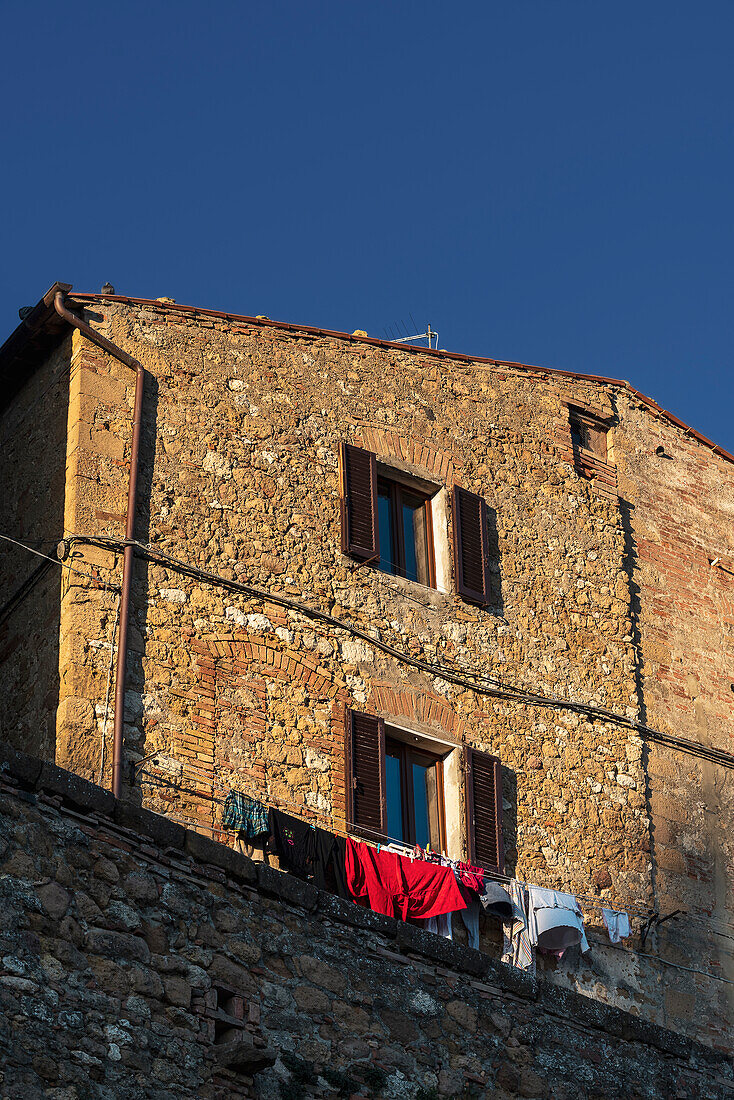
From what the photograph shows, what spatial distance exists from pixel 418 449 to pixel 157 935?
7559mm

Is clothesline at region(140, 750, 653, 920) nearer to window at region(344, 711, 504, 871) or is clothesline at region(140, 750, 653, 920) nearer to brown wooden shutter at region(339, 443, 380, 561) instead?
window at region(344, 711, 504, 871)

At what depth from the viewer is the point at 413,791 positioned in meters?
14.2

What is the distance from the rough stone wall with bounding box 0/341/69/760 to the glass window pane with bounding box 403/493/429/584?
A: 363 cm

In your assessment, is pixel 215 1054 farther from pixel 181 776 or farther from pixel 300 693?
pixel 300 693

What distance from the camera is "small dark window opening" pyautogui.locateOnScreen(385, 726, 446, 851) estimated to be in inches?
545

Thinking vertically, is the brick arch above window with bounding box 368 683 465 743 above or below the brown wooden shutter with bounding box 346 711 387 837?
above

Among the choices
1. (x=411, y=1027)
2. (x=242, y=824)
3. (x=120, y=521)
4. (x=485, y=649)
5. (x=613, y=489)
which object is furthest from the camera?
(x=613, y=489)

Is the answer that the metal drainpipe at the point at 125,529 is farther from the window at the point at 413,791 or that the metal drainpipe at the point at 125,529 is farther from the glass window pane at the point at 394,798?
the glass window pane at the point at 394,798

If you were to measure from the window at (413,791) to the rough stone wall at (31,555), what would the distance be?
270cm

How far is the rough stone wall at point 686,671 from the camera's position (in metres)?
14.9

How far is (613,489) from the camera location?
17.2 meters

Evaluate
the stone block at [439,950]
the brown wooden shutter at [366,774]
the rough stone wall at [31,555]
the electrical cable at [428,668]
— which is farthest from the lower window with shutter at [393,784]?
the rough stone wall at [31,555]

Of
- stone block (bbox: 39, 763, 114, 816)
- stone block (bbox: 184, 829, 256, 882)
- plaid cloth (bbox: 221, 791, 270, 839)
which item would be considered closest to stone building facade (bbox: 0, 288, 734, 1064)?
plaid cloth (bbox: 221, 791, 270, 839)

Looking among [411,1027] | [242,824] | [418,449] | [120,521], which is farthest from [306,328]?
[411,1027]
